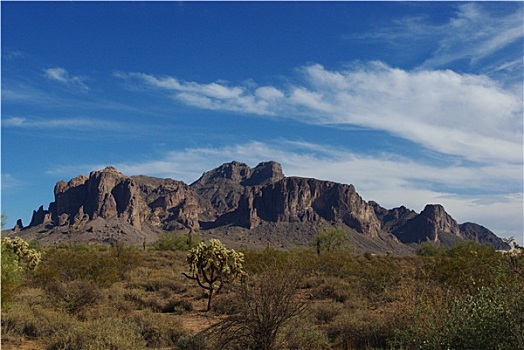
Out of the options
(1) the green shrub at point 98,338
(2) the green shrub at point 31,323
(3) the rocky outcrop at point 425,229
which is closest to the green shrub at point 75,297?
(2) the green shrub at point 31,323

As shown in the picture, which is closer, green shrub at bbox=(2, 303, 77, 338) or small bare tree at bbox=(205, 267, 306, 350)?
small bare tree at bbox=(205, 267, 306, 350)

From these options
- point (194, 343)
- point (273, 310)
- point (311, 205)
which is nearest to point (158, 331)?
point (194, 343)

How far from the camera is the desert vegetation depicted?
8.07 meters

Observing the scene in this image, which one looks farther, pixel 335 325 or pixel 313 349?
pixel 335 325

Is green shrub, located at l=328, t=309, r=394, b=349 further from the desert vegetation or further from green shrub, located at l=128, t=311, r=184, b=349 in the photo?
green shrub, located at l=128, t=311, r=184, b=349

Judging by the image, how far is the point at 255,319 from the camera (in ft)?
34.2

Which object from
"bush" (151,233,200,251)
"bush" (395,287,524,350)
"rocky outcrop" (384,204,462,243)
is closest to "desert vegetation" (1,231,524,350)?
"bush" (395,287,524,350)

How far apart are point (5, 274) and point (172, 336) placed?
5.99 metres

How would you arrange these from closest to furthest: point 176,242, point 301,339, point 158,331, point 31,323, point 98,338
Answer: point 301,339 → point 98,338 → point 158,331 → point 31,323 → point 176,242

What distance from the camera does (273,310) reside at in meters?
Result: 10.5

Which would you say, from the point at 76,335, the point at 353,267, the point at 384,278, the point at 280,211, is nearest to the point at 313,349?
the point at 76,335

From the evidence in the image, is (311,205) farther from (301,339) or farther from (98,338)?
(98,338)

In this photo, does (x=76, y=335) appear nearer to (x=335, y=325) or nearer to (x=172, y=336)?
(x=172, y=336)

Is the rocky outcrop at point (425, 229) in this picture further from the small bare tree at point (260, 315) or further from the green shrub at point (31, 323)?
the small bare tree at point (260, 315)
